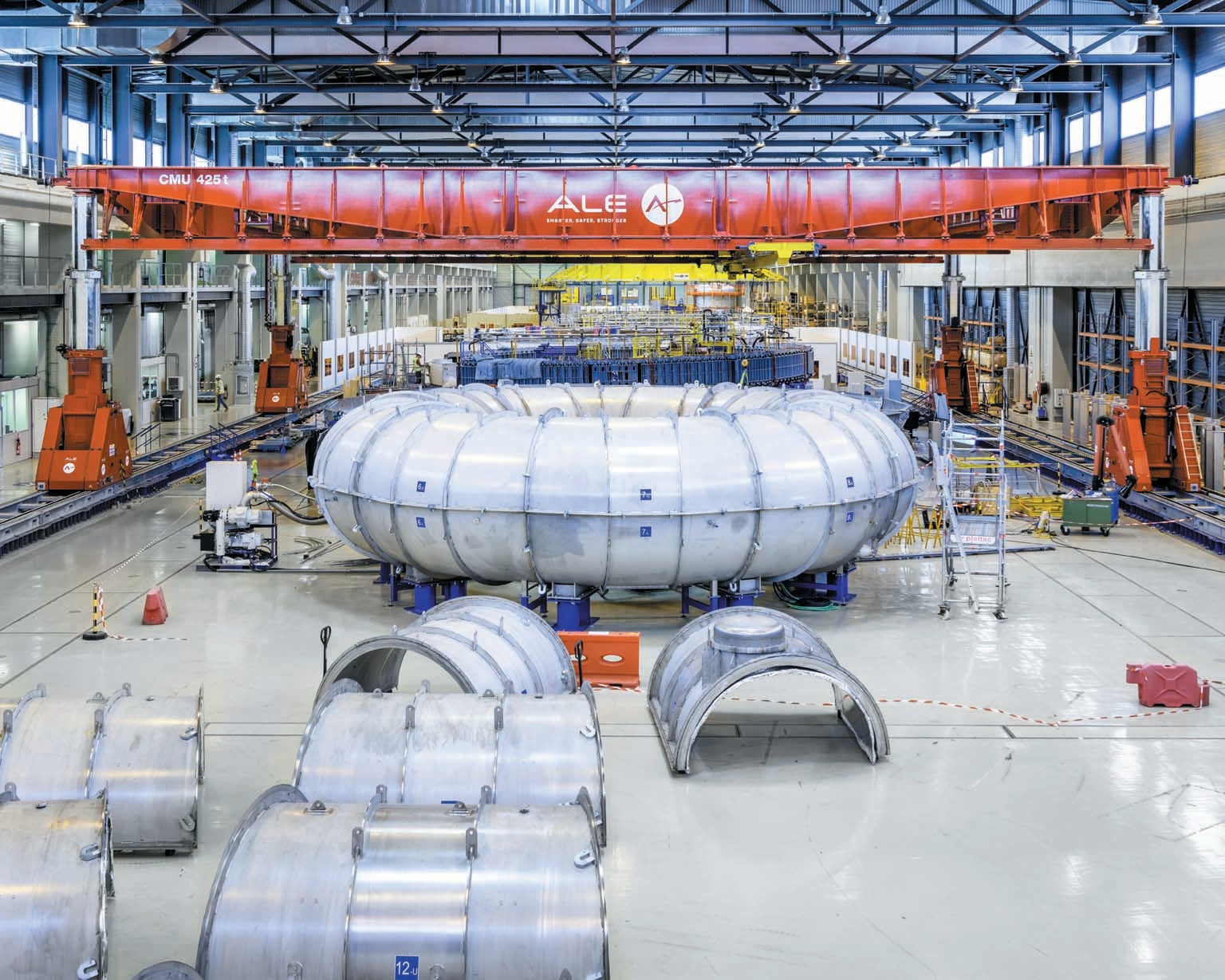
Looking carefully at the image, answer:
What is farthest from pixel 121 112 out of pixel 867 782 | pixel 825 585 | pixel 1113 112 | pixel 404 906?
pixel 404 906

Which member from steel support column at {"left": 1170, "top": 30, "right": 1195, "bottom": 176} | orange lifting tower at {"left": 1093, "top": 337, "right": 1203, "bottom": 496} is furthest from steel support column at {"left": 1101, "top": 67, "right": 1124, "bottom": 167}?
orange lifting tower at {"left": 1093, "top": 337, "right": 1203, "bottom": 496}

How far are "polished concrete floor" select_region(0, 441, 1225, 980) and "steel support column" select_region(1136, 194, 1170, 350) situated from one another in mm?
7134

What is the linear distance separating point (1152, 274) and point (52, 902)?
72.0 ft

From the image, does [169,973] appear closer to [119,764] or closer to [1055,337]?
[119,764]

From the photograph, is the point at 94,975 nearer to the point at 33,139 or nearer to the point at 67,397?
the point at 67,397

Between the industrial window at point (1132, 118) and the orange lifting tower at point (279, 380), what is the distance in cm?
2349

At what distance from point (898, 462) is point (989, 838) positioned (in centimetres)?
799

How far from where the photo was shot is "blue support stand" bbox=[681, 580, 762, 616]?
16516mm

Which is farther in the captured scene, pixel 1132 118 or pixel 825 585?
pixel 1132 118

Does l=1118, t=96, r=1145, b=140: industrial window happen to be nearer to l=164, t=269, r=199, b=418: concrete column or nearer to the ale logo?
the ale logo

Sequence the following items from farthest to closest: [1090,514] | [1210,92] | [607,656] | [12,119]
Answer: [12,119] → [1210,92] → [1090,514] → [607,656]

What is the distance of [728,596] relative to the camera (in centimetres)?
1670

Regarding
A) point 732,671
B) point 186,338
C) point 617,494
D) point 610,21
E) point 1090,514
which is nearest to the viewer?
point 732,671

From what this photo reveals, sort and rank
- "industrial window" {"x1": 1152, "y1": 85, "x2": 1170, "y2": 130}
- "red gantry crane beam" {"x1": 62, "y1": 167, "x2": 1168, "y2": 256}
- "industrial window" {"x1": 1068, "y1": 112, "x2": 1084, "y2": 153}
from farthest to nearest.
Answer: "industrial window" {"x1": 1068, "y1": 112, "x2": 1084, "y2": 153} → "industrial window" {"x1": 1152, "y1": 85, "x2": 1170, "y2": 130} → "red gantry crane beam" {"x1": 62, "y1": 167, "x2": 1168, "y2": 256}
